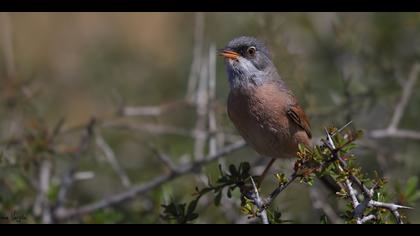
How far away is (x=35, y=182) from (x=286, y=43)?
8.24ft

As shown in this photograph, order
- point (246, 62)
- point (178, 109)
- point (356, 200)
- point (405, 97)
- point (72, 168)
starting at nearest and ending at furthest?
point (356, 200), point (246, 62), point (72, 168), point (405, 97), point (178, 109)

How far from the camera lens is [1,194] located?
481cm

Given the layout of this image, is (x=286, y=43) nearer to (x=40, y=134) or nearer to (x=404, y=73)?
(x=404, y=73)

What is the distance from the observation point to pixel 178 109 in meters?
6.52

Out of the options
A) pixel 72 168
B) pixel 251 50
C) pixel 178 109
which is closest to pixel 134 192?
pixel 72 168

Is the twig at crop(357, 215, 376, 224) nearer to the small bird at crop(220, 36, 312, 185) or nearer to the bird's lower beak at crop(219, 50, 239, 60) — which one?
the small bird at crop(220, 36, 312, 185)

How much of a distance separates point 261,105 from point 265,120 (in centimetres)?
13

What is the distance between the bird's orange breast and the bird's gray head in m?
0.10

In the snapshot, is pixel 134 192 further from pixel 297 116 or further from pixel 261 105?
pixel 297 116

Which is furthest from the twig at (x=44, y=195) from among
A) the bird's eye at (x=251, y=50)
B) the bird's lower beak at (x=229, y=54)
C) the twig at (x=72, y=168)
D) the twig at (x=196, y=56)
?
the bird's eye at (x=251, y=50)

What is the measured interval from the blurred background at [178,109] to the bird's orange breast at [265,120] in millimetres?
493

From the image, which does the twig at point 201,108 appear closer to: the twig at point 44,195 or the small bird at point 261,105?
the small bird at point 261,105

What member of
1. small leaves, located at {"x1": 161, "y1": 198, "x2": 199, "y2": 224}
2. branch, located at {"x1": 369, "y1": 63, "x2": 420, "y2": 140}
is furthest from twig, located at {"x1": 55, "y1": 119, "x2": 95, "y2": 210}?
branch, located at {"x1": 369, "y1": 63, "x2": 420, "y2": 140}
